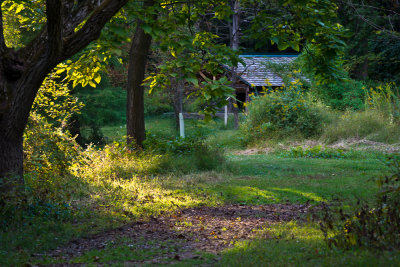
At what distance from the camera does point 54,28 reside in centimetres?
576

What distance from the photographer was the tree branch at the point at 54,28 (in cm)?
558

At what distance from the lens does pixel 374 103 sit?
1856 centimetres

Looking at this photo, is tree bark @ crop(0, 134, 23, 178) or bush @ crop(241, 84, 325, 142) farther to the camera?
bush @ crop(241, 84, 325, 142)

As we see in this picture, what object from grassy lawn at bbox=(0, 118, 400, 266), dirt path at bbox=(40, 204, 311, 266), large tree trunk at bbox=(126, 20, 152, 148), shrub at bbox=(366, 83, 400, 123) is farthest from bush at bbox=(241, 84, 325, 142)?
dirt path at bbox=(40, 204, 311, 266)

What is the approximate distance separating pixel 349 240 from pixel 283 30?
5282mm

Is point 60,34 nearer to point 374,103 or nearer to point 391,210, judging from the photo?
point 391,210

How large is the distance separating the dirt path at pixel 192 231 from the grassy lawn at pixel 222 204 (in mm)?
50

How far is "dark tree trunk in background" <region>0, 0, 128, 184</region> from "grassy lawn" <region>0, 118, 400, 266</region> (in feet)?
3.72

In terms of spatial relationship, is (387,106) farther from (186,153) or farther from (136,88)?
(136,88)

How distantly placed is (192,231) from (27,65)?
128 inches

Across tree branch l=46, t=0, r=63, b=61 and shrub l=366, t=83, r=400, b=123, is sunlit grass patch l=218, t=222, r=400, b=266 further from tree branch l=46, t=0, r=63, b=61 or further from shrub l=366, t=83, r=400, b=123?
shrub l=366, t=83, r=400, b=123

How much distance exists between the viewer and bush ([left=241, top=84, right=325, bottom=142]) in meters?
17.7

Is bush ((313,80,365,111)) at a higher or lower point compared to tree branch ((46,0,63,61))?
lower

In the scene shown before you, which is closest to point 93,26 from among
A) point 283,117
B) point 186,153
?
point 186,153
